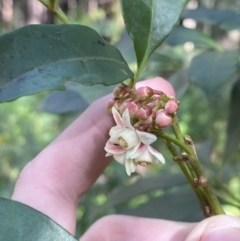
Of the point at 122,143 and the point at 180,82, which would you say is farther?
the point at 180,82

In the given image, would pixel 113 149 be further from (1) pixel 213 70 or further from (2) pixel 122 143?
(1) pixel 213 70

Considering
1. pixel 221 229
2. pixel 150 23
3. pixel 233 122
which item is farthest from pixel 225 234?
pixel 233 122

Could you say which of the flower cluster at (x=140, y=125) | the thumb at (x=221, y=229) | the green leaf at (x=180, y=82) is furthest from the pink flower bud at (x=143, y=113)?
the green leaf at (x=180, y=82)

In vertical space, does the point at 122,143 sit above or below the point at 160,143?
above

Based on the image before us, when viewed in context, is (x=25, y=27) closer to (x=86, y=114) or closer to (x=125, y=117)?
(x=125, y=117)

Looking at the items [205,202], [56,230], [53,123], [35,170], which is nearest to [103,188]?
[53,123]
